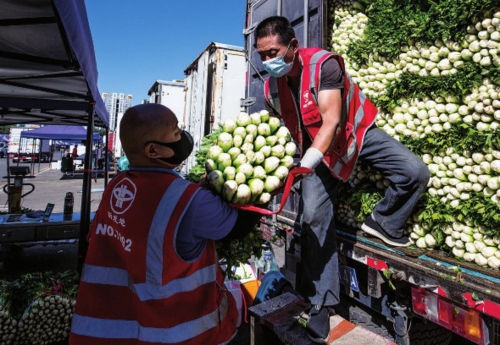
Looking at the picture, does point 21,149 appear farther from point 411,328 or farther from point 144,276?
point 411,328

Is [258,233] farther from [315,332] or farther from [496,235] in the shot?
[496,235]

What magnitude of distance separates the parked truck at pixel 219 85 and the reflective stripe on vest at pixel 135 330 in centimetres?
797

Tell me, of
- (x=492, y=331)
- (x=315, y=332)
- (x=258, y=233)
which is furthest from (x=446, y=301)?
(x=258, y=233)

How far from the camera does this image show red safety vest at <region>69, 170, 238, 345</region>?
155 cm

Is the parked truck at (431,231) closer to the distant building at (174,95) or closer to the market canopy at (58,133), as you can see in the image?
the distant building at (174,95)

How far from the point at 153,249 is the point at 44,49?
293 centimetres

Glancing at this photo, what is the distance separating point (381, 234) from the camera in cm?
278

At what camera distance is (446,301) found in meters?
2.12

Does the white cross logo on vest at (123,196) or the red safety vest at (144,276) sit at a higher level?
the white cross logo on vest at (123,196)

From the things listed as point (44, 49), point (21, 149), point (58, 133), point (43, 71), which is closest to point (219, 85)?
point (43, 71)

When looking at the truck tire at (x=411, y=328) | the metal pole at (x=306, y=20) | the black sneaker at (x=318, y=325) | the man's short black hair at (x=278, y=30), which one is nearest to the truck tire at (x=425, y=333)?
the truck tire at (x=411, y=328)

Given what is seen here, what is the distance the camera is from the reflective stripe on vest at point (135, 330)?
1580 mm

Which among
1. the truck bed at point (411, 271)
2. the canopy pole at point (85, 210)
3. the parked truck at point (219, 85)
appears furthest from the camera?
the parked truck at point (219, 85)

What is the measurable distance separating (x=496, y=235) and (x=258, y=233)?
5.60 feet
